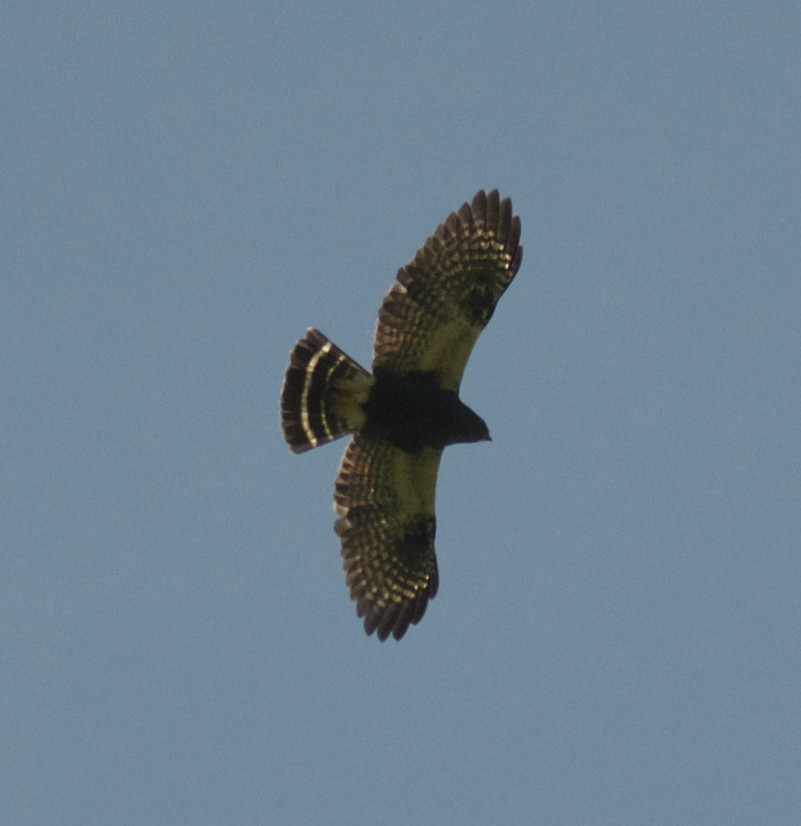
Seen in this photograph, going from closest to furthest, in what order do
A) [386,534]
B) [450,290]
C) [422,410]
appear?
1. [450,290]
2. [422,410]
3. [386,534]

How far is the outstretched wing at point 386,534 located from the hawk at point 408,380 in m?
0.01

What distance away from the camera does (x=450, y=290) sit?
61.1 ft

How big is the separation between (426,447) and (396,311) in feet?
4.50

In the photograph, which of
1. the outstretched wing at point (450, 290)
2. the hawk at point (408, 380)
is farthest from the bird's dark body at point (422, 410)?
the outstretched wing at point (450, 290)

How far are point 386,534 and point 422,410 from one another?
5.17ft

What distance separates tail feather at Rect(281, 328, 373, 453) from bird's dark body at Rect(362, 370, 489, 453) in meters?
0.18

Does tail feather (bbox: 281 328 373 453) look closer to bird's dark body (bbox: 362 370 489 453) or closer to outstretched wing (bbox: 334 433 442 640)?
bird's dark body (bbox: 362 370 489 453)

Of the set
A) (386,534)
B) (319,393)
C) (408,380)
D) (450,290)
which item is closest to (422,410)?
(408,380)

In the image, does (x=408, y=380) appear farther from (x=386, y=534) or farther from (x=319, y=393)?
(x=386, y=534)

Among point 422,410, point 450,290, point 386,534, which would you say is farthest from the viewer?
point 386,534

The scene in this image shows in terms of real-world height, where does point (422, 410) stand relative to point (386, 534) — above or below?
above

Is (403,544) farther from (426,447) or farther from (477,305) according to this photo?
(477,305)

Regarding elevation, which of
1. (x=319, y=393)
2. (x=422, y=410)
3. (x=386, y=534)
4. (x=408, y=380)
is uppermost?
(x=408, y=380)

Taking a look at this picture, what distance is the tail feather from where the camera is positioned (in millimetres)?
18891
